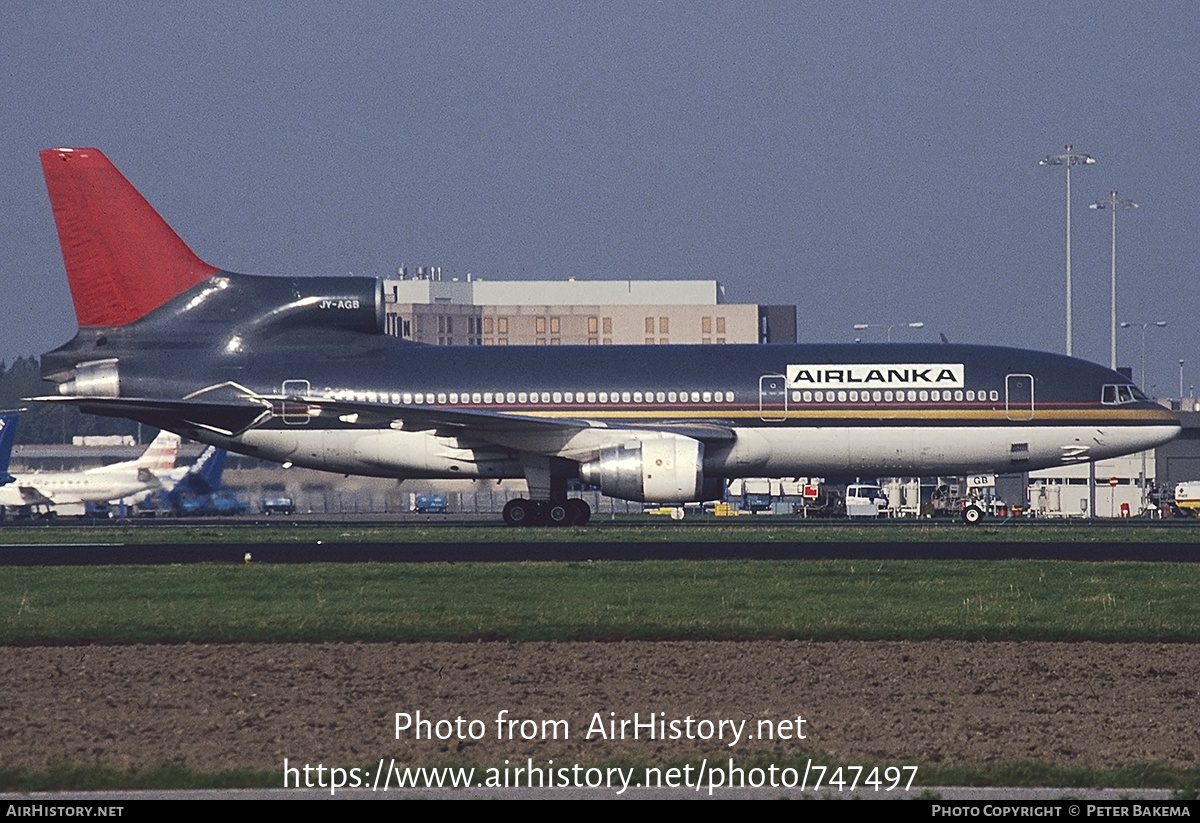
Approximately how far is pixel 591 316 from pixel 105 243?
10082 centimetres

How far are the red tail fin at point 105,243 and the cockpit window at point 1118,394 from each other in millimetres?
22977

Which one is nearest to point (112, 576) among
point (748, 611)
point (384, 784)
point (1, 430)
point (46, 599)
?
point (46, 599)

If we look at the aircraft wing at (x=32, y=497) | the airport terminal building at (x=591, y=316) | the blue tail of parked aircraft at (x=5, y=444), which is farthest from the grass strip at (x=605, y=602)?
the airport terminal building at (x=591, y=316)

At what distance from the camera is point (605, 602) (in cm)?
2098

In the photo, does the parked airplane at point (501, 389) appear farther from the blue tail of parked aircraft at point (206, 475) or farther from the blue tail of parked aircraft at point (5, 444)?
the blue tail of parked aircraft at point (5, 444)

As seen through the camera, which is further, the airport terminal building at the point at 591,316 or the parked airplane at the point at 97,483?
the airport terminal building at the point at 591,316

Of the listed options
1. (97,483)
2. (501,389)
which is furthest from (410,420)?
(97,483)

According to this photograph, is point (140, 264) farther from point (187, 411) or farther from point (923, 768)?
point (923, 768)

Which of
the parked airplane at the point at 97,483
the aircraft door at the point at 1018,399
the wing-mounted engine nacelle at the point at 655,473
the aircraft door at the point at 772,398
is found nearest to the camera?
the wing-mounted engine nacelle at the point at 655,473

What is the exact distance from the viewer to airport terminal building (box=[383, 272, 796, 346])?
13762cm

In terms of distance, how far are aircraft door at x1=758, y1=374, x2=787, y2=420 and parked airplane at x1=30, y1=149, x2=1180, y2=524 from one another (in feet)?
0.11

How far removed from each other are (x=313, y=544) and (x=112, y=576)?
8179 mm

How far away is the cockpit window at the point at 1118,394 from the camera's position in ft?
129

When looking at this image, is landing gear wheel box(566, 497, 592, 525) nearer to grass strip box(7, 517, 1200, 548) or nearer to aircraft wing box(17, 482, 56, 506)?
grass strip box(7, 517, 1200, 548)
